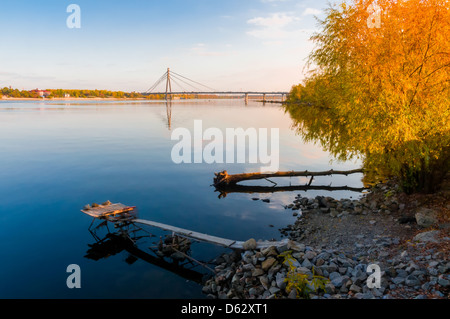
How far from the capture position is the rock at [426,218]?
1257 centimetres

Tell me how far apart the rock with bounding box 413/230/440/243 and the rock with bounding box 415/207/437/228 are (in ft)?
5.18

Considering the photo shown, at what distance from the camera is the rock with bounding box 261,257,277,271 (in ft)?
34.9

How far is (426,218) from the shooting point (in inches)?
502

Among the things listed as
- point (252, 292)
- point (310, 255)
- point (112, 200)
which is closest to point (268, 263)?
point (252, 292)

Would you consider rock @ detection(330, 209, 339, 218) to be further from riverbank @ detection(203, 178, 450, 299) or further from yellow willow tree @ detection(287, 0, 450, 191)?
yellow willow tree @ detection(287, 0, 450, 191)

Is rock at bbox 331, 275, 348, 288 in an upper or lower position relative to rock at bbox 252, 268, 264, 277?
upper

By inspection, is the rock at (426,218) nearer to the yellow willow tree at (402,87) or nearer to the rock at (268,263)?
the yellow willow tree at (402,87)

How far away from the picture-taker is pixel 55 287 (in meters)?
12.4

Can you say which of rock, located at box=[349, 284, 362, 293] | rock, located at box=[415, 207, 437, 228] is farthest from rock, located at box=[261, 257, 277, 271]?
rock, located at box=[415, 207, 437, 228]

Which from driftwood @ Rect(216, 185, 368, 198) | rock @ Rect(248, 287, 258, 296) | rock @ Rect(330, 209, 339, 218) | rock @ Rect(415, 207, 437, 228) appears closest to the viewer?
rock @ Rect(248, 287, 258, 296)

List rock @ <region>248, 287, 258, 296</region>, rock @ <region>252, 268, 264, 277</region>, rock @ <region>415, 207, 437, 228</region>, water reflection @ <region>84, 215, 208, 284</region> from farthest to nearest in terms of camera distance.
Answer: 1. water reflection @ <region>84, 215, 208, 284</region>
2. rock @ <region>415, 207, 437, 228</region>
3. rock @ <region>252, 268, 264, 277</region>
4. rock @ <region>248, 287, 258, 296</region>

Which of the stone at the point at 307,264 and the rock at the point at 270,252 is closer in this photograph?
the stone at the point at 307,264

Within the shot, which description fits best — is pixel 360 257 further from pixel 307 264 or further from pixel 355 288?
pixel 355 288

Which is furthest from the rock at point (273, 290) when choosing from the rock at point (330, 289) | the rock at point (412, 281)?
the rock at point (412, 281)
